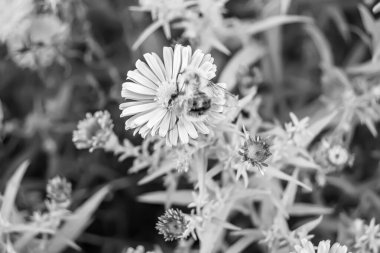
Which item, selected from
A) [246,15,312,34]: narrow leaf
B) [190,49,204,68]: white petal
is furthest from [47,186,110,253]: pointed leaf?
[246,15,312,34]: narrow leaf

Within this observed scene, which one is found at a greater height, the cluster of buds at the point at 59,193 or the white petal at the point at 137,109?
the white petal at the point at 137,109

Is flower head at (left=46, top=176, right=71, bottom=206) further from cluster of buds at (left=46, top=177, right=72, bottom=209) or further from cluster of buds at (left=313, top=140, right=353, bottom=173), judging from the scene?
cluster of buds at (left=313, top=140, right=353, bottom=173)

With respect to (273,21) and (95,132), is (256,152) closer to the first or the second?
(95,132)

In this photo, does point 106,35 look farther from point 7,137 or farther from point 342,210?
point 342,210

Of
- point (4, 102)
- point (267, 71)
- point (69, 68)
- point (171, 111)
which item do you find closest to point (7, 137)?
point (4, 102)

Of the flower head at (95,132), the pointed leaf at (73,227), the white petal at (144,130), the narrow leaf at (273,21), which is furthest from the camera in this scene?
the narrow leaf at (273,21)

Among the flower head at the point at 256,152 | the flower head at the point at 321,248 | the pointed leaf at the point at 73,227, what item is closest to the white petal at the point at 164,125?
the flower head at the point at 256,152

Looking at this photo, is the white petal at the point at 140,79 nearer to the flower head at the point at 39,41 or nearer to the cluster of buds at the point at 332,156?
the cluster of buds at the point at 332,156
